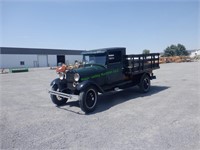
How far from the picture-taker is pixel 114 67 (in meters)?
7.55

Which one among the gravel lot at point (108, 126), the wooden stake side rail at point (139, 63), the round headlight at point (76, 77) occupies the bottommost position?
the gravel lot at point (108, 126)

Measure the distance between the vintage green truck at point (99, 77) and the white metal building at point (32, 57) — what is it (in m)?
51.3

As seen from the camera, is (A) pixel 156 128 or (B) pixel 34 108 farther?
(B) pixel 34 108

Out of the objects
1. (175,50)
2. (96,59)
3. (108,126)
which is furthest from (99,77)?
(175,50)

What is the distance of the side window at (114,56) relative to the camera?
24.2ft

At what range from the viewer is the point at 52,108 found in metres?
6.77

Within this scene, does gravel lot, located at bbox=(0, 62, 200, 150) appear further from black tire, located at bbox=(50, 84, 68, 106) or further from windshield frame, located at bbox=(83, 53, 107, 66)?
windshield frame, located at bbox=(83, 53, 107, 66)

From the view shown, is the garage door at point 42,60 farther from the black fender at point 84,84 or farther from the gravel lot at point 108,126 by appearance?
the black fender at point 84,84

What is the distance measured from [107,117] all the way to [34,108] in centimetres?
319

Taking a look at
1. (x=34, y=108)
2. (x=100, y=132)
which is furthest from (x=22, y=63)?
(x=100, y=132)

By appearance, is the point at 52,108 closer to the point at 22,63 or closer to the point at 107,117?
the point at 107,117

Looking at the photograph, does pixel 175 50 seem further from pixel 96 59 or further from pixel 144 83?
pixel 96 59

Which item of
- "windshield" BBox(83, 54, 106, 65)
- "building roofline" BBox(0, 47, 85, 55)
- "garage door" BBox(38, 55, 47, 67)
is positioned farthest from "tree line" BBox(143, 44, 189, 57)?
"windshield" BBox(83, 54, 106, 65)

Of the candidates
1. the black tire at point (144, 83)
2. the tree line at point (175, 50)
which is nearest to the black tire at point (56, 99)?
the black tire at point (144, 83)
